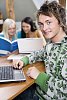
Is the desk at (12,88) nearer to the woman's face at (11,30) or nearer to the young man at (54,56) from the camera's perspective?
the young man at (54,56)

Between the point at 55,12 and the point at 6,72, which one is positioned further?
the point at 6,72

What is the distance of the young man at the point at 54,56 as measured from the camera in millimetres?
1196

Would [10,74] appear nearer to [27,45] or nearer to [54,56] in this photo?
[54,56]

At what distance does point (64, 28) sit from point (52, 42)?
140 mm

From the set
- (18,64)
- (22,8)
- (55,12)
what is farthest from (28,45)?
(22,8)

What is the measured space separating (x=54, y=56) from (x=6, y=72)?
13.4 inches

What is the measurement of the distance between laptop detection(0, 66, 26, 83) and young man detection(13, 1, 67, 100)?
8 cm

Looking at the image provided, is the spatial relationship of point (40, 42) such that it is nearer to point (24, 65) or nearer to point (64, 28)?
point (24, 65)

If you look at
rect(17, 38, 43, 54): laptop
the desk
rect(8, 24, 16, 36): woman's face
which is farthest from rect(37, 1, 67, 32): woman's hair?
rect(8, 24, 16, 36): woman's face

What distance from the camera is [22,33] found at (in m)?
3.40

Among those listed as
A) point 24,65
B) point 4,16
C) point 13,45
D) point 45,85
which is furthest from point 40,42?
point 4,16

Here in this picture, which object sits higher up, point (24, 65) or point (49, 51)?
point (49, 51)

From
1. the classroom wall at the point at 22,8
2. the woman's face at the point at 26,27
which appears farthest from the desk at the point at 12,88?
the classroom wall at the point at 22,8

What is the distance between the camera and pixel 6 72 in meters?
1.40
